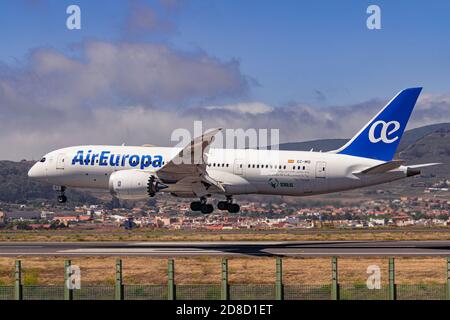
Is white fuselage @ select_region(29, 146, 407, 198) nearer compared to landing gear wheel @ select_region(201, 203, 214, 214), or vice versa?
white fuselage @ select_region(29, 146, 407, 198)

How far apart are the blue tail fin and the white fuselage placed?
1.09m

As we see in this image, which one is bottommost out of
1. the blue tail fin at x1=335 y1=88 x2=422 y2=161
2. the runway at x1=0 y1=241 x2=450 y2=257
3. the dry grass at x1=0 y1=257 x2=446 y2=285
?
the dry grass at x1=0 y1=257 x2=446 y2=285

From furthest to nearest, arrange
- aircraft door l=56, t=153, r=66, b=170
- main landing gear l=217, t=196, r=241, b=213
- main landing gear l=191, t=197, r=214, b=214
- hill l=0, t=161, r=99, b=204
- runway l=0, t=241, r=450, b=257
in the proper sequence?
hill l=0, t=161, r=99, b=204 < main landing gear l=217, t=196, r=241, b=213 < aircraft door l=56, t=153, r=66, b=170 < main landing gear l=191, t=197, r=214, b=214 < runway l=0, t=241, r=450, b=257

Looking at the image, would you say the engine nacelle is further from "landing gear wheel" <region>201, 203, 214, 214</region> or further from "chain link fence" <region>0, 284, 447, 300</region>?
"chain link fence" <region>0, 284, 447, 300</region>

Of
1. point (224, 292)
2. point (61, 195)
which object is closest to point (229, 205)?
point (61, 195)

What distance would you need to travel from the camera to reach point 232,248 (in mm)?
59656

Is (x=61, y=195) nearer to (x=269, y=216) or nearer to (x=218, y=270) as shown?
(x=218, y=270)

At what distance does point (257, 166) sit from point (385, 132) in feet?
36.5

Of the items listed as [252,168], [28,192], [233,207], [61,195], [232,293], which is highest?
[252,168]

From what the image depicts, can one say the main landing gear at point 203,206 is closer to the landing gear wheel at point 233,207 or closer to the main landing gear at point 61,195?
the landing gear wheel at point 233,207

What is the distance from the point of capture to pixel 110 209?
156 m

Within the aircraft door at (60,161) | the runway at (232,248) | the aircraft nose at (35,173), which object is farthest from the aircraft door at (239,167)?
the aircraft nose at (35,173)

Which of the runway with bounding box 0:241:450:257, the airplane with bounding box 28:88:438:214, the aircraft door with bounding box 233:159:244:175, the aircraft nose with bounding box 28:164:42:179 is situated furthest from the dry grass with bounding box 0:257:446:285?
the aircraft nose with bounding box 28:164:42:179

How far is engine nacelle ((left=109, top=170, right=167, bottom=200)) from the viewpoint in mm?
66625
